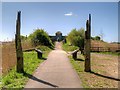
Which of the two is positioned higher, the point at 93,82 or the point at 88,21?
the point at 88,21

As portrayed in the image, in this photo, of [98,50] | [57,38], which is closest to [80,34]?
[98,50]

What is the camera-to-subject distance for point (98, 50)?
48.0m

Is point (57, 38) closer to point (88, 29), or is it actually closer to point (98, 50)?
point (98, 50)

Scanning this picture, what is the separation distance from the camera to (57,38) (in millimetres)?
117312

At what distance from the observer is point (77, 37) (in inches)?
2186

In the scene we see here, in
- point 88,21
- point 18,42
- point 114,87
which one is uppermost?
point 88,21

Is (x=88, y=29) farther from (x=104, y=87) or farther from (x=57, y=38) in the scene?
(x=57, y=38)

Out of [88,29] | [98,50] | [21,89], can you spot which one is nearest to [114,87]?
[21,89]

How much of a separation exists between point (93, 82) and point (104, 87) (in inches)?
45.7

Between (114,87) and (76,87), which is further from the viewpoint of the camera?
(114,87)

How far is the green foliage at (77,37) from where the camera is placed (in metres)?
54.0

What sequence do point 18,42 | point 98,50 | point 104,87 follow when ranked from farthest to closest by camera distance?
point 98,50 → point 18,42 → point 104,87

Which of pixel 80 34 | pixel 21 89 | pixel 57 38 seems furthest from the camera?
pixel 57 38

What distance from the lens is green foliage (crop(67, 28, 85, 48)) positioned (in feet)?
177
